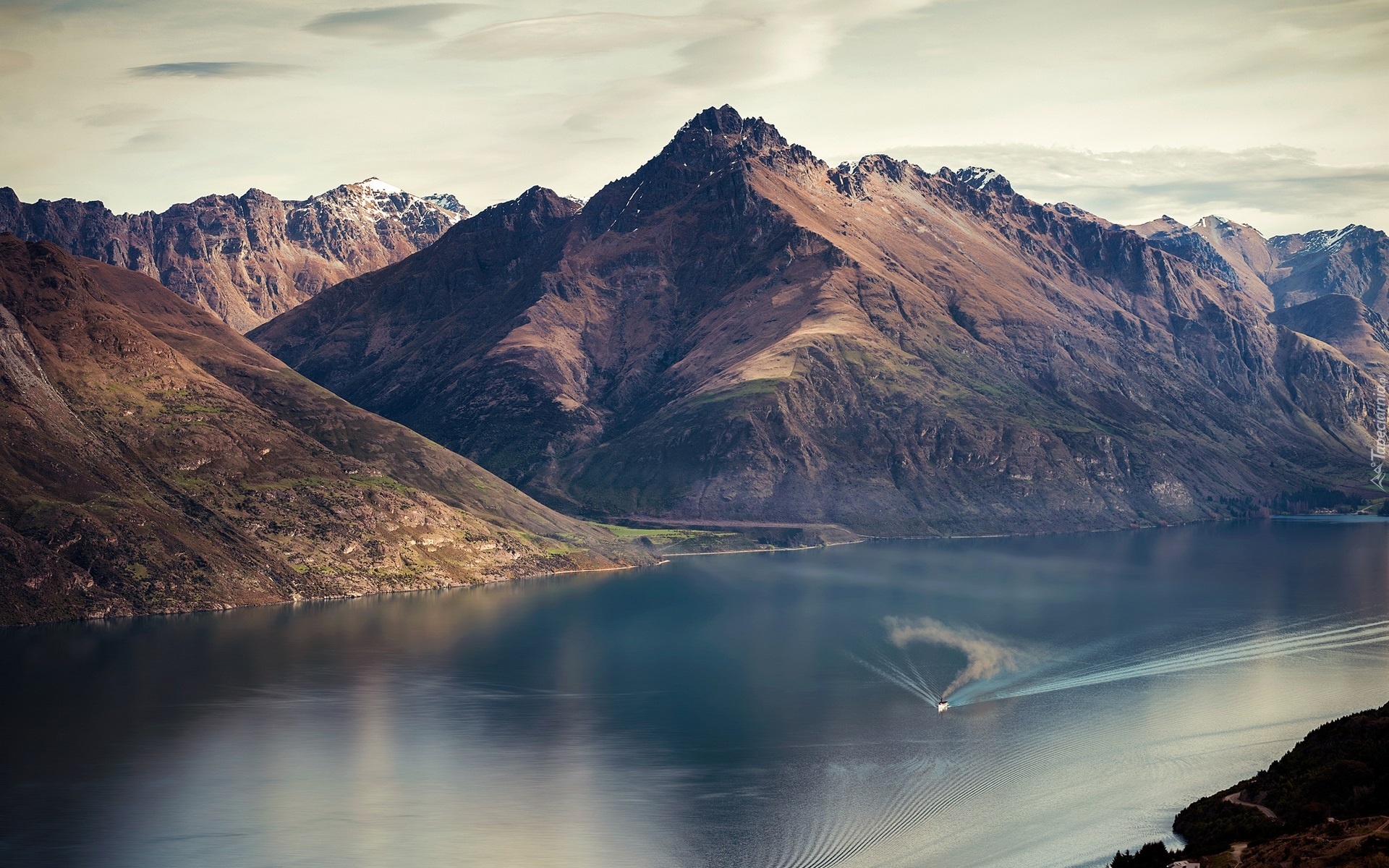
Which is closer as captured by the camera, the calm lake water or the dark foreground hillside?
the dark foreground hillside

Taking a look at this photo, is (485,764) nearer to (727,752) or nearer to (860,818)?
(727,752)

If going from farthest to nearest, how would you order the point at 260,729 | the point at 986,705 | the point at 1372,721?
the point at 986,705 → the point at 260,729 → the point at 1372,721

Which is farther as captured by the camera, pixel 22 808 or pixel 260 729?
pixel 260 729

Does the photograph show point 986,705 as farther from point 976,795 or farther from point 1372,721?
point 1372,721

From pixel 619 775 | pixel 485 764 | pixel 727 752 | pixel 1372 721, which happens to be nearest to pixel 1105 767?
pixel 1372 721

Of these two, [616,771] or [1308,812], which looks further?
[616,771]

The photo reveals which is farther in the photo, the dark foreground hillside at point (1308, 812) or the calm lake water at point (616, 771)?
the calm lake water at point (616, 771)

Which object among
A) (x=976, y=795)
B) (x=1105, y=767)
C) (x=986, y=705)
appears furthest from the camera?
(x=986, y=705)

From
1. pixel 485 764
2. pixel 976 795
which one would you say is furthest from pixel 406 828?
pixel 976 795

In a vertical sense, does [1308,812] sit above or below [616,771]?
above
